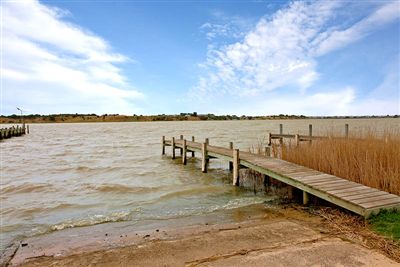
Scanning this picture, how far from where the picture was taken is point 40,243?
20.5ft

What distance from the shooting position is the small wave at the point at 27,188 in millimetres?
11734

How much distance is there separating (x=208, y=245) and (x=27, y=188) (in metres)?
9.77

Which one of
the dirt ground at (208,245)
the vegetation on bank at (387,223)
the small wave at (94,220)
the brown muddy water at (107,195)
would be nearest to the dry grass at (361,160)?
the vegetation on bank at (387,223)

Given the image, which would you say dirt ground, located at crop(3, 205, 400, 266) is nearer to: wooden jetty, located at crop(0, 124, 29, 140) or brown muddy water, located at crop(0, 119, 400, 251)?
brown muddy water, located at crop(0, 119, 400, 251)

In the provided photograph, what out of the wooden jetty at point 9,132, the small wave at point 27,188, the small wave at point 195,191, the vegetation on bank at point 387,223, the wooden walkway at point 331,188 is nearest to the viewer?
the vegetation on bank at point 387,223

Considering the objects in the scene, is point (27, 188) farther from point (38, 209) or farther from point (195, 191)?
point (195, 191)

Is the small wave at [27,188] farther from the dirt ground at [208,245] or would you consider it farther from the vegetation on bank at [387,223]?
the vegetation on bank at [387,223]

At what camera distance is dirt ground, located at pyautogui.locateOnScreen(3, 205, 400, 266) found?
434cm

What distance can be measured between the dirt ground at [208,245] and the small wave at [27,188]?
5753 mm

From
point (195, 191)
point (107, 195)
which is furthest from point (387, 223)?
point (107, 195)

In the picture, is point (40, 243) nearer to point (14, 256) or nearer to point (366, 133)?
point (14, 256)

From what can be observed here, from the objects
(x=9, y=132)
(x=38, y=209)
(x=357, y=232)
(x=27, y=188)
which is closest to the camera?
(x=357, y=232)

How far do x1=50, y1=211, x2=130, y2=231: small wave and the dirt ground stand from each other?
→ 0.39 m

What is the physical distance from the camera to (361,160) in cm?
780
